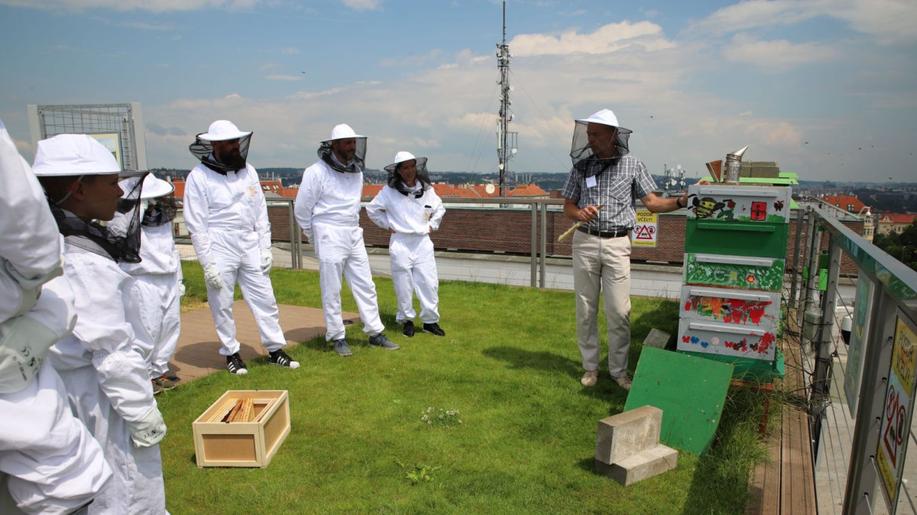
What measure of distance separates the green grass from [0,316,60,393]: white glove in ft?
6.55

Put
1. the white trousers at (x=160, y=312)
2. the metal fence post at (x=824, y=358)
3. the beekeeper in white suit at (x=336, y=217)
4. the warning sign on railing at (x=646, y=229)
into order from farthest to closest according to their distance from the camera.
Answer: the warning sign on railing at (x=646, y=229)
the beekeeper in white suit at (x=336, y=217)
the white trousers at (x=160, y=312)
the metal fence post at (x=824, y=358)

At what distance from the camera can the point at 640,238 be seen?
27.5 feet

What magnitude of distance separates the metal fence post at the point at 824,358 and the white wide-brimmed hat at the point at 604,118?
174 cm

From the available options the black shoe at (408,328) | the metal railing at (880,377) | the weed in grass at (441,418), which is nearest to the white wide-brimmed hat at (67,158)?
the metal railing at (880,377)

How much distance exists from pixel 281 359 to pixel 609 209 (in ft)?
Answer: 10.9

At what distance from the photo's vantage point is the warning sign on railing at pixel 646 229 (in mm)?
8289

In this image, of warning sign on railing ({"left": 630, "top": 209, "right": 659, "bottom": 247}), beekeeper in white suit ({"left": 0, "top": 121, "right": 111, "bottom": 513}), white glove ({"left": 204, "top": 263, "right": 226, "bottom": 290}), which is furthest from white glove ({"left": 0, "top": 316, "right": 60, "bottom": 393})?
warning sign on railing ({"left": 630, "top": 209, "right": 659, "bottom": 247})

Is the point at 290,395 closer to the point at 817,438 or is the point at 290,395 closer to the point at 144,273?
the point at 144,273

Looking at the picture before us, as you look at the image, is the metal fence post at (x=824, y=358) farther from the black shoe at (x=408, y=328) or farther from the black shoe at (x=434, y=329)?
the black shoe at (x=408, y=328)

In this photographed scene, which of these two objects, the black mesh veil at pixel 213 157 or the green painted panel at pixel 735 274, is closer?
the green painted panel at pixel 735 274

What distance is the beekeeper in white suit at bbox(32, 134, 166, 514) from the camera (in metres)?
2.14

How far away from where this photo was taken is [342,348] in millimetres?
6066

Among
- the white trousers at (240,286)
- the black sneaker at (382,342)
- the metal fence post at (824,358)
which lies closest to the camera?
the metal fence post at (824,358)

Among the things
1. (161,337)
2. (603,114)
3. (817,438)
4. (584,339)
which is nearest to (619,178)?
(603,114)
